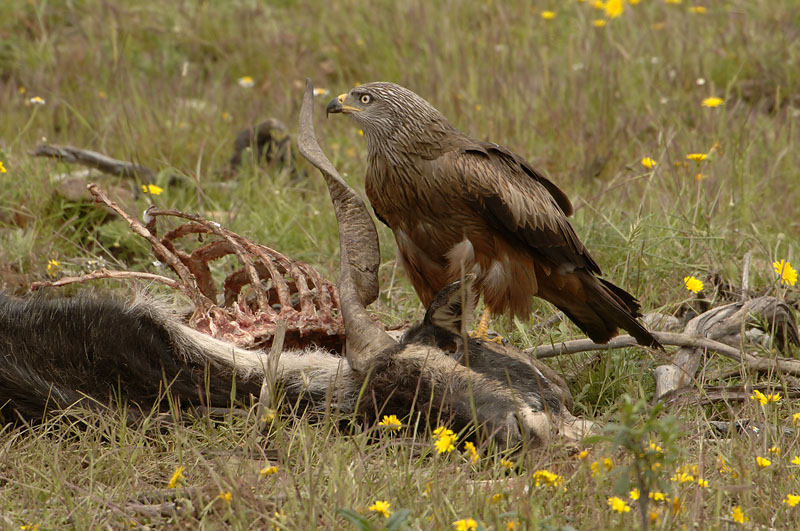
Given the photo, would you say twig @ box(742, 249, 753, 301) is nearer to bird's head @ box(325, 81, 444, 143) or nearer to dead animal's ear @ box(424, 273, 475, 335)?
bird's head @ box(325, 81, 444, 143)

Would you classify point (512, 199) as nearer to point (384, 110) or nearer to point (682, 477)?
point (384, 110)

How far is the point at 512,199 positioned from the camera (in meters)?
3.55

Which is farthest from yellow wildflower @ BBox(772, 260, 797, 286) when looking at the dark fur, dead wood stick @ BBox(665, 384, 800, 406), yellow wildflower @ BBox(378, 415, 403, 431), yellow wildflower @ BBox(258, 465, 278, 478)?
yellow wildflower @ BBox(258, 465, 278, 478)

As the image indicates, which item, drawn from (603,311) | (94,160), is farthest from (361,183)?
(603,311)

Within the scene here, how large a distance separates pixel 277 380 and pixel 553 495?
34.9 inches

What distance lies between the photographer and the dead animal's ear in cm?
258

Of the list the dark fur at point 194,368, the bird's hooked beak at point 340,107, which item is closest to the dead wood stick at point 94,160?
the bird's hooked beak at point 340,107

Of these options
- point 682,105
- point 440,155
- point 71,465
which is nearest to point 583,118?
point 682,105

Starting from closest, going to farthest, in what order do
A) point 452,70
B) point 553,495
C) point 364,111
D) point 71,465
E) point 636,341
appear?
point 553,495
point 71,465
point 636,341
point 364,111
point 452,70

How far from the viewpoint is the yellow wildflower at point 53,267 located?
388 cm

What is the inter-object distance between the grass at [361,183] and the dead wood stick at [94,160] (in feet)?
0.35

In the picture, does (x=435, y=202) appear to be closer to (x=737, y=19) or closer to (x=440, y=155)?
(x=440, y=155)

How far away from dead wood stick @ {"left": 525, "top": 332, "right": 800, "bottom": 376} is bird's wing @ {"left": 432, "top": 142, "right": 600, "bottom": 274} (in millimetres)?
404

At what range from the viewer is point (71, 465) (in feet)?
8.41
